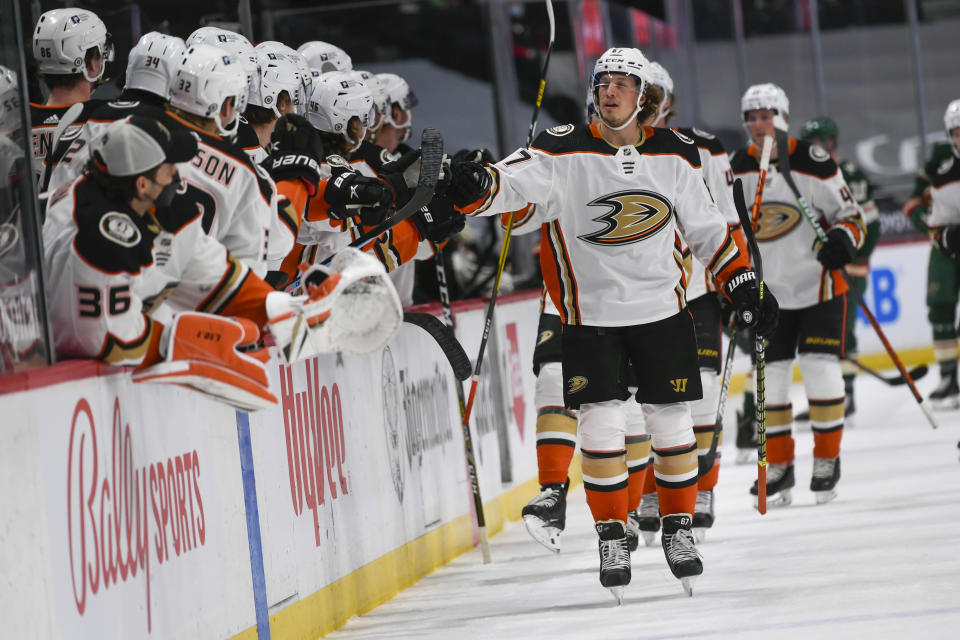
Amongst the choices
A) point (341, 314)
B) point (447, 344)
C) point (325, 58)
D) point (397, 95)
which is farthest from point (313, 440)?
point (397, 95)

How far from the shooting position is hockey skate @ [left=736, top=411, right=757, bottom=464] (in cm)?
699

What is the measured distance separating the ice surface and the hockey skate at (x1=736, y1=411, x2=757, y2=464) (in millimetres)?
875

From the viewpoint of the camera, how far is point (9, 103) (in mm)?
2842

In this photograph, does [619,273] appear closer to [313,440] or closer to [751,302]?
[751,302]

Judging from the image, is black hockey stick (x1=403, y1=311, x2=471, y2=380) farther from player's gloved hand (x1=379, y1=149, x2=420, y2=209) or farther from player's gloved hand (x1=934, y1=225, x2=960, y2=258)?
player's gloved hand (x1=934, y1=225, x2=960, y2=258)

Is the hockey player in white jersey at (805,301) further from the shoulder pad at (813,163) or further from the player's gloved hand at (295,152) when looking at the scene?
the player's gloved hand at (295,152)

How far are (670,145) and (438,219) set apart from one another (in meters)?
0.72

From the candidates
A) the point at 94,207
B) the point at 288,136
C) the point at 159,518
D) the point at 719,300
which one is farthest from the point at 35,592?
the point at 719,300

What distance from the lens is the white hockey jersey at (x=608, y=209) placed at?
3.98 meters

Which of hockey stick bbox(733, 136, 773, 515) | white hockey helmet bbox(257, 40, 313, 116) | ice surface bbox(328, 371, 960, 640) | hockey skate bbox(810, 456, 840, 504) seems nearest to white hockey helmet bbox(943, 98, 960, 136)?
ice surface bbox(328, 371, 960, 640)

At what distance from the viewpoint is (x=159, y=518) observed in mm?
2988

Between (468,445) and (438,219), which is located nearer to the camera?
(438,219)

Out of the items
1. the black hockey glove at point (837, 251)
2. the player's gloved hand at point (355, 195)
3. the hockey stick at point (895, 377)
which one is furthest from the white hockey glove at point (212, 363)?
the hockey stick at point (895, 377)

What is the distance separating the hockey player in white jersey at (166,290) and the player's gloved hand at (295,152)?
2.25 feet
